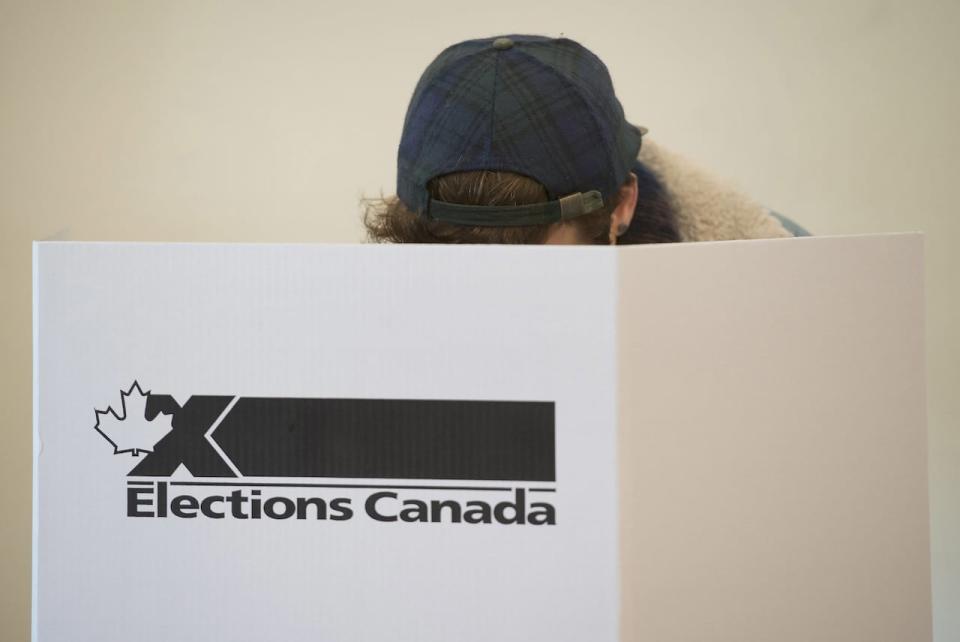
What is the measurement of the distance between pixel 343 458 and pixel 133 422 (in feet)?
0.46

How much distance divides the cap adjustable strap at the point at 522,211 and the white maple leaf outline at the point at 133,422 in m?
0.26

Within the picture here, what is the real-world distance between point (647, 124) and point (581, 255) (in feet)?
3.04

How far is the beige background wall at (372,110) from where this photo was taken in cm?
134

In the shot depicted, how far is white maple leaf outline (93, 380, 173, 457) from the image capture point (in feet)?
1.70

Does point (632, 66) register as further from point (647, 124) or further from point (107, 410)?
point (107, 410)

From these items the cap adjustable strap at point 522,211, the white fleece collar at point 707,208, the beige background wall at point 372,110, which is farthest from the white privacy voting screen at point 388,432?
the beige background wall at point 372,110

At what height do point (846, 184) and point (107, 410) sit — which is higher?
point (846, 184)

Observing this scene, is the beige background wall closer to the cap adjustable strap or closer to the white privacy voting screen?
the cap adjustable strap

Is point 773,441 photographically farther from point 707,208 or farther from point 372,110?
point 372,110

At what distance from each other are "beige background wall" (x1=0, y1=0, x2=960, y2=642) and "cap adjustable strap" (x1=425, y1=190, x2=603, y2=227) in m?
0.75

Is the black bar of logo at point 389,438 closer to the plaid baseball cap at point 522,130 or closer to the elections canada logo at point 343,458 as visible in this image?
the elections canada logo at point 343,458

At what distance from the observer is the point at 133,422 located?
52 cm

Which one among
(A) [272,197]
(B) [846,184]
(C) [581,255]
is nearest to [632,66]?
(B) [846,184]

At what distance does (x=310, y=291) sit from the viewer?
0.51 meters
